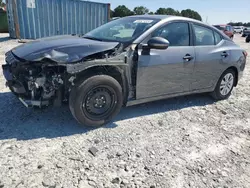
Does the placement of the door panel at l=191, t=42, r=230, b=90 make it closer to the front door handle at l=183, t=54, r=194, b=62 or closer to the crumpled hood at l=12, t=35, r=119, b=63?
the front door handle at l=183, t=54, r=194, b=62

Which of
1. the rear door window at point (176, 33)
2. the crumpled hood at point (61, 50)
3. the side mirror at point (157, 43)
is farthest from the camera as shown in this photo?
the rear door window at point (176, 33)

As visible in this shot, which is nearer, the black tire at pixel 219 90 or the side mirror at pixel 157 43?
the side mirror at pixel 157 43

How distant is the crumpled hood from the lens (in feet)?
9.57

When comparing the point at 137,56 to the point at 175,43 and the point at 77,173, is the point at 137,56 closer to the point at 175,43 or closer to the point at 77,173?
the point at 175,43

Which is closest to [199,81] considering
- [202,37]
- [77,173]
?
[202,37]

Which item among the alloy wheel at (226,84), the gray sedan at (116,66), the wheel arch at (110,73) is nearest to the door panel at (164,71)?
the gray sedan at (116,66)

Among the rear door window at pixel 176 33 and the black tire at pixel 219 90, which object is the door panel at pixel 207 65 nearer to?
the black tire at pixel 219 90

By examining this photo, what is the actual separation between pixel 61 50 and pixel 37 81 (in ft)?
1.68

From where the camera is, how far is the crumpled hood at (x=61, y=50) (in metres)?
2.92

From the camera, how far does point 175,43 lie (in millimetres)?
3846

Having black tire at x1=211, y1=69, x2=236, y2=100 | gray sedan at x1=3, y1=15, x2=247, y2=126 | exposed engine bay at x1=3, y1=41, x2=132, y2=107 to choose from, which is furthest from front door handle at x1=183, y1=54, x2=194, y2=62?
exposed engine bay at x1=3, y1=41, x2=132, y2=107

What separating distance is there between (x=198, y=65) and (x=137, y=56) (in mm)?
1360

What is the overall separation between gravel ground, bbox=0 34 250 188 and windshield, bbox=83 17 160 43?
1280 millimetres

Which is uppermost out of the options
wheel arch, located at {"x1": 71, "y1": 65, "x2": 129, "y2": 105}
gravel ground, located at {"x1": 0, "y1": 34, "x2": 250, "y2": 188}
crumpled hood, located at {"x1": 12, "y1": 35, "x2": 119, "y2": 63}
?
crumpled hood, located at {"x1": 12, "y1": 35, "x2": 119, "y2": 63}
